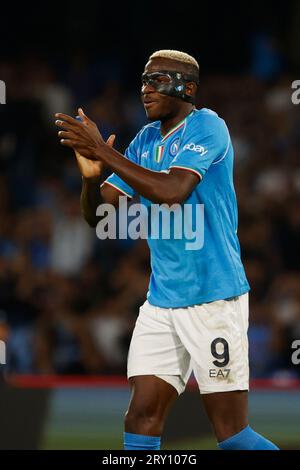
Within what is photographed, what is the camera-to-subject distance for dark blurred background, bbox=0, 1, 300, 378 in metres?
8.91

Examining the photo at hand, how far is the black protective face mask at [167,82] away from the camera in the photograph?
15.4ft

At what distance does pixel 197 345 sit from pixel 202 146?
0.86m

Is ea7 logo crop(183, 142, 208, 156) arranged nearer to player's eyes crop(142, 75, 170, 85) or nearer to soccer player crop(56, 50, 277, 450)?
soccer player crop(56, 50, 277, 450)

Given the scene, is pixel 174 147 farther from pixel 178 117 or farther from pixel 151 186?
pixel 151 186

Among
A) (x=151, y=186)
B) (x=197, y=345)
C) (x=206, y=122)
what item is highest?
(x=206, y=122)

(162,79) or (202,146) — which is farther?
(162,79)

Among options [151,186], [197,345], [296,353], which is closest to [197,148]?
[151,186]

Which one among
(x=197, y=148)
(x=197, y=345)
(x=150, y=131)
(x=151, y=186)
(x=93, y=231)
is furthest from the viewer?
(x=93, y=231)

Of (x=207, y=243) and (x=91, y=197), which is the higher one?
(x=91, y=197)

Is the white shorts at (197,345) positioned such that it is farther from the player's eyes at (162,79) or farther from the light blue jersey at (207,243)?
the player's eyes at (162,79)

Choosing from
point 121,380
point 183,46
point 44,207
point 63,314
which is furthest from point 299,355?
point 183,46

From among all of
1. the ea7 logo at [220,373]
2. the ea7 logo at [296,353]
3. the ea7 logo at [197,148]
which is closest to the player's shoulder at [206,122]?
the ea7 logo at [197,148]

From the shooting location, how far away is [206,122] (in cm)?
464

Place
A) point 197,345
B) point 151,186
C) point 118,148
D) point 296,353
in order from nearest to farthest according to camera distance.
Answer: point 151,186 → point 197,345 → point 296,353 → point 118,148
